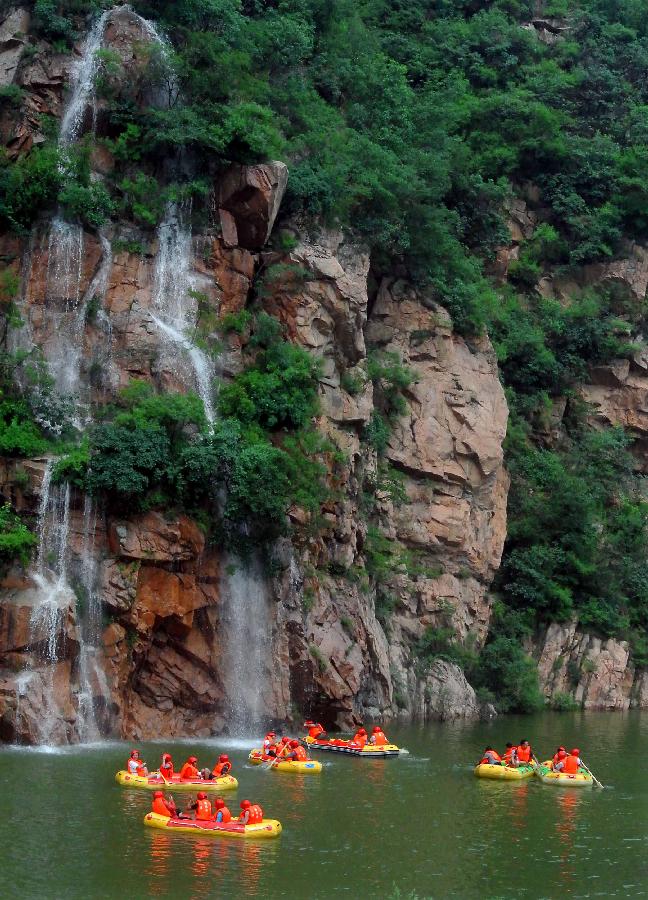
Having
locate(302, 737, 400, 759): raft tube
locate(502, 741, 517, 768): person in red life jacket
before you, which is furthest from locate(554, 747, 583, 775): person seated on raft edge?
locate(302, 737, 400, 759): raft tube

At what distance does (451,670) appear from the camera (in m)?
35.4

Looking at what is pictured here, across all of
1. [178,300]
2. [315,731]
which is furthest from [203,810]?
[178,300]

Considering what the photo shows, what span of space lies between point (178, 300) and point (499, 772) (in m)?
15.0

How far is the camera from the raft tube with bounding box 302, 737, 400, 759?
27.2m

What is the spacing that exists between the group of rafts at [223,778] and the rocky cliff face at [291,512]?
8.43 feet

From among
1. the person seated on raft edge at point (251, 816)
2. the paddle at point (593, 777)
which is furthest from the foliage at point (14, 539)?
the paddle at point (593, 777)

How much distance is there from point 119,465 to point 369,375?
10411 mm

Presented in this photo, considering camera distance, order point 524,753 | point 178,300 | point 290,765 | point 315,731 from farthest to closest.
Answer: point 178,300 < point 315,731 < point 524,753 < point 290,765

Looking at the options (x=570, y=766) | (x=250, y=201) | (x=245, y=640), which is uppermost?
(x=250, y=201)

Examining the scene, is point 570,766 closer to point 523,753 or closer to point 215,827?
point 523,753

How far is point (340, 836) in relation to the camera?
1906 centimetres

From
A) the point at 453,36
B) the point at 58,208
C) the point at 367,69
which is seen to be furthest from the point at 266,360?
the point at 453,36

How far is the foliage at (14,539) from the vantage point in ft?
86.3

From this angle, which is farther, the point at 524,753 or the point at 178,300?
the point at 178,300
